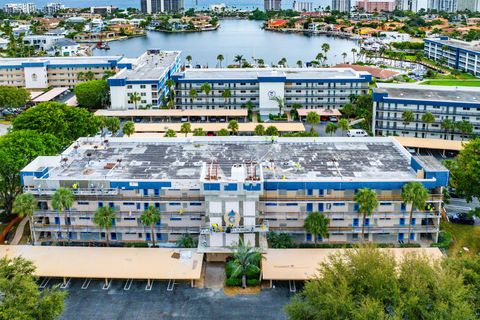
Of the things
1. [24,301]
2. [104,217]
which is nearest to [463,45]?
[104,217]

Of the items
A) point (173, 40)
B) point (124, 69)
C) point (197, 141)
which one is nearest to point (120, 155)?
point (197, 141)

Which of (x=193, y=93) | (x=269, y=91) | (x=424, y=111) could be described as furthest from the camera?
(x=193, y=93)

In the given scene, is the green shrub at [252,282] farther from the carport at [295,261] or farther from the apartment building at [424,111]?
the apartment building at [424,111]

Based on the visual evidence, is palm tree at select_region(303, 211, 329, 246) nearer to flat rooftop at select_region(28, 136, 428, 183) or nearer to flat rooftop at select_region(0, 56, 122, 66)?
flat rooftop at select_region(28, 136, 428, 183)

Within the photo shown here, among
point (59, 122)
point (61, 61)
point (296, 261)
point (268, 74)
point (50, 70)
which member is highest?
point (61, 61)

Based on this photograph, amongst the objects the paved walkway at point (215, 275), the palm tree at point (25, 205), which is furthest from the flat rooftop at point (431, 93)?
the palm tree at point (25, 205)

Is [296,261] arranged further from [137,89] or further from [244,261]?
[137,89]

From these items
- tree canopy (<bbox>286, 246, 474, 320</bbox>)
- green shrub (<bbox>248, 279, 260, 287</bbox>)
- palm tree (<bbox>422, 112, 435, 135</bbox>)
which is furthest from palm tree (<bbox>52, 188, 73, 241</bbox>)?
palm tree (<bbox>422, 112, 435, 135</bbox>)
